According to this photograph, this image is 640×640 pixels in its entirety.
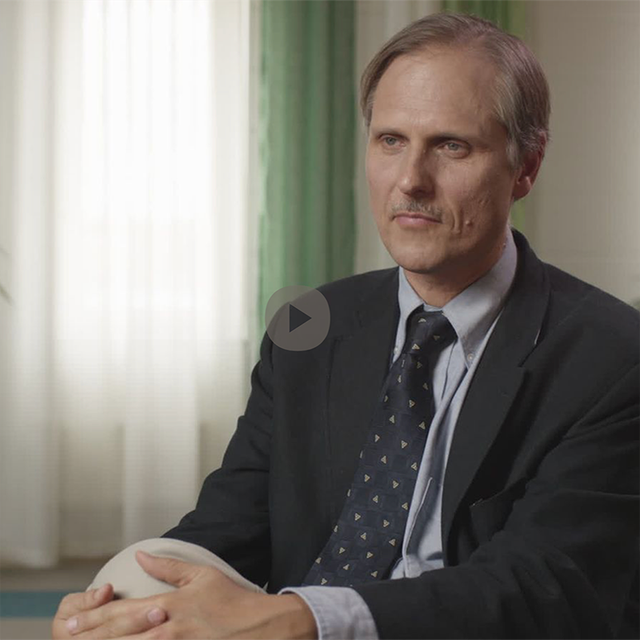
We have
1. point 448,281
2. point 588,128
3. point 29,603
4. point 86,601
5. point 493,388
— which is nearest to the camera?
point 86,601

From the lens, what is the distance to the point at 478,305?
1.51 m

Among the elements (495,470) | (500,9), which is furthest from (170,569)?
(500,9)

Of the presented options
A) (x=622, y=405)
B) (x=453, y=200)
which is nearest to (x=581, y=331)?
(x=622, y=405)

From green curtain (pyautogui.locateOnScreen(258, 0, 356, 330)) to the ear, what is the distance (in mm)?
1930

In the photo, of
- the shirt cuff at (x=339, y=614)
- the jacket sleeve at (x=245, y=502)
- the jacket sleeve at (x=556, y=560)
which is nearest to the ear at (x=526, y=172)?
the jacket sleeve at (x=556, y=560)

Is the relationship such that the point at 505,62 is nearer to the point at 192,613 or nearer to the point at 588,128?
the point at 192,613

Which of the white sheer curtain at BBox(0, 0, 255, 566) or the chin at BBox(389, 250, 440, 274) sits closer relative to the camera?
the chin at BBox(389, 250, 440, 274)

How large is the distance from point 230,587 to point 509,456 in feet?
1.41

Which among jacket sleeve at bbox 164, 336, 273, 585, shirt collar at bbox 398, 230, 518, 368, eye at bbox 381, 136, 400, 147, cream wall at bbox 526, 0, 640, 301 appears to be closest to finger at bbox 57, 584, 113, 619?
jacket sleeve at bbox 164, 336, 273, 585

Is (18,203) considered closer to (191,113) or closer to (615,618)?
(191,113)

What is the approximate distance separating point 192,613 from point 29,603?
7.33ft

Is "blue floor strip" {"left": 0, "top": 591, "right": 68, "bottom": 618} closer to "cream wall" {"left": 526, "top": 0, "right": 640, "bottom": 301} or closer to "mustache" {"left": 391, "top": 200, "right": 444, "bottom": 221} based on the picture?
"cream wall" {"left": 526, "top": 0, "right": 640, "bottom": 301}

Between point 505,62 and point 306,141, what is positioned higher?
point 505,62
